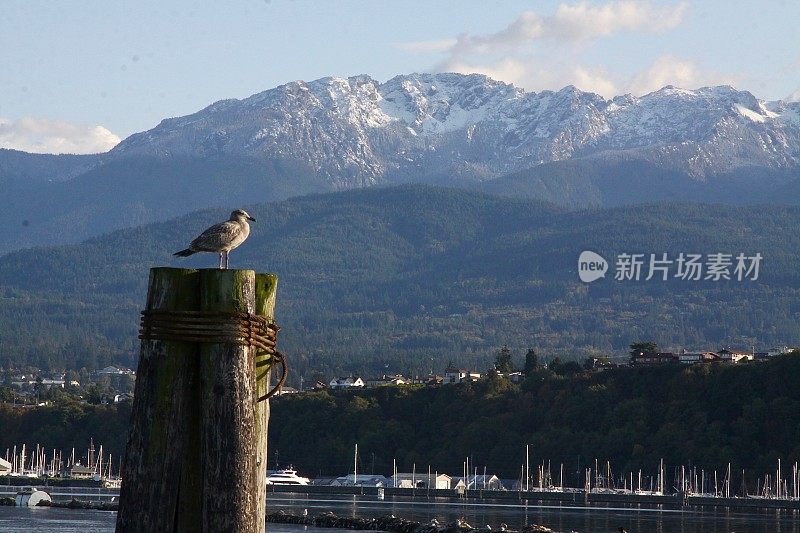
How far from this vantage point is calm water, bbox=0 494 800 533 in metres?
83.4

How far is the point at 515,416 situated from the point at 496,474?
791cm

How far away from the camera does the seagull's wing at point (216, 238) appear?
9.94m

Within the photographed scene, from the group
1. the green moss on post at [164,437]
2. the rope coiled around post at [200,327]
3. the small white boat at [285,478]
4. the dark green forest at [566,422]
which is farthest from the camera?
the small white boat at [285,478]

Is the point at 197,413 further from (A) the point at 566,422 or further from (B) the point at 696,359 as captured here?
(B) the point at 696,359

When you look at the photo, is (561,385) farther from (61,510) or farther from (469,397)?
(61,510)

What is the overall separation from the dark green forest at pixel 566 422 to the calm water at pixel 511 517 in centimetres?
1797

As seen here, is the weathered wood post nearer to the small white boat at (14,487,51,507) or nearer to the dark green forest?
the small white boat at (14,487,51,507)

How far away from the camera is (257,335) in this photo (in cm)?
895

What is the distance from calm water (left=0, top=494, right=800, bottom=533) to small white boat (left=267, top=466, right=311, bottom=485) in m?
14.3

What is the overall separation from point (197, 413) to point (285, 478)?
153042mm

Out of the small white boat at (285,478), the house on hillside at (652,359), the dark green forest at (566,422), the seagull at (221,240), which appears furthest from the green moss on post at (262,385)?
the house on hillside at (652,359)

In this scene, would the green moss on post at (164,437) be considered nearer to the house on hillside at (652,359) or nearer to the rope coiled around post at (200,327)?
the rope coiled around post at (200,327)

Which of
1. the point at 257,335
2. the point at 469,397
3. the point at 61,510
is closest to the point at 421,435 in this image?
the point at 469,397

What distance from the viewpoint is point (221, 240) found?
396 inches
